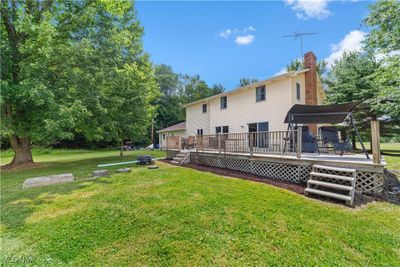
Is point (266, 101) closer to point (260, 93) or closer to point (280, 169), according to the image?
point (260, 93)

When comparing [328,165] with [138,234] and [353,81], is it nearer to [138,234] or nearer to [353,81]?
[138,234]

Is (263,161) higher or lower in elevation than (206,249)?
higher

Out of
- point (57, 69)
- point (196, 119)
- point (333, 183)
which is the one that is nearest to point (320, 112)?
point (333, 183)

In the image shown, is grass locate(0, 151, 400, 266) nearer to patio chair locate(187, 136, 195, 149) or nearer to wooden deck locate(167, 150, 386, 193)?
wooden deck locate(167, 150, 386, 193)

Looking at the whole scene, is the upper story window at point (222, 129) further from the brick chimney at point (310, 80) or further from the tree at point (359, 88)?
the tree at point (359, 88)

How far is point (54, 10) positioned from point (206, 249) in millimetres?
14659

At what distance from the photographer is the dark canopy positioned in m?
7.09

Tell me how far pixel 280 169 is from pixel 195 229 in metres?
4.86

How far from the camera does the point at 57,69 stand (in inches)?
405

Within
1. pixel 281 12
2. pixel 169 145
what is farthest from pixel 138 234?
pixel 281 12

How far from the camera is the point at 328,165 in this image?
5934 millimetres

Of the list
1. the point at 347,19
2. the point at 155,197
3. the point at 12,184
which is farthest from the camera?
the point at 347,19

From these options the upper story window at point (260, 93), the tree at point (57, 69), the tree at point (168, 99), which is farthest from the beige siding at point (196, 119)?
the tree at point (168, 99)

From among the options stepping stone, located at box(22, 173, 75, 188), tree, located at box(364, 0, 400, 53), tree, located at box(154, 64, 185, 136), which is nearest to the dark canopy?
tree, located at box(364, 0, 400, 53)
